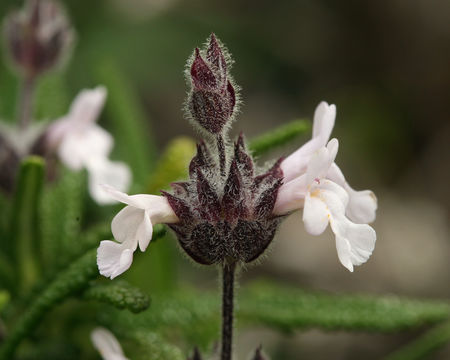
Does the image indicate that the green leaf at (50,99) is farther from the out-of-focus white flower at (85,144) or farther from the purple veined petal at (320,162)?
the purple veined petal at (320,162)

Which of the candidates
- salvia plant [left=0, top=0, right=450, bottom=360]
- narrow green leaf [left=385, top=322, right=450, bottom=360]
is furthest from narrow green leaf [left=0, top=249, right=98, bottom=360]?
narrow green leaf [left=385, top=322, right=450, bottom=360]

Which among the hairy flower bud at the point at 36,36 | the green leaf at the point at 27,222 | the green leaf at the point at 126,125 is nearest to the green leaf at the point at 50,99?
the green leaf at the point at 126,125

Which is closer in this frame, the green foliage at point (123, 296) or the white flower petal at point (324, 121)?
the white flower petal at point (324, 121)

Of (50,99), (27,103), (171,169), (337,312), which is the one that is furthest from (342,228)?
(50,99)

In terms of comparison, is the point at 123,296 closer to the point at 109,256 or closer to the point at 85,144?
the point at 109,256

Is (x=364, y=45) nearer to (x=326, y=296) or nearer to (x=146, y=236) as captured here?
(x=326, y=296)

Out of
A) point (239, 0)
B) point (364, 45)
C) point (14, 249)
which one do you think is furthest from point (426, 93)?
point (14, 249)

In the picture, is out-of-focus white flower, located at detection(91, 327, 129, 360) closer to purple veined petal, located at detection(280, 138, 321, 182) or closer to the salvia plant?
the salvia plant
